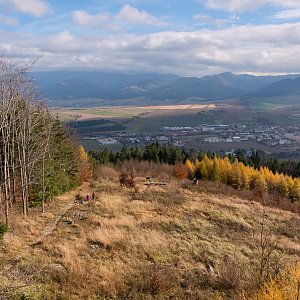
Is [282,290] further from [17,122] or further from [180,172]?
[180,172]

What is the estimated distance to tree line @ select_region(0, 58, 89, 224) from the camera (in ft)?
54.1

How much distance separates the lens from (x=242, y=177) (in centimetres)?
5847

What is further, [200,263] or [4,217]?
[4,217]

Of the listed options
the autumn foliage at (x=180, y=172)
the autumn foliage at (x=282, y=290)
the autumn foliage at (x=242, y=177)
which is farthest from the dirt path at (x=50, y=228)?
the autumn foliage at (x=242, y=177)

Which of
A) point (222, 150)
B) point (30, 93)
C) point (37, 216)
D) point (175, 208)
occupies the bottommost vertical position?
point (222, 150)

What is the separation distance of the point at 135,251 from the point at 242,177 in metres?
43.9

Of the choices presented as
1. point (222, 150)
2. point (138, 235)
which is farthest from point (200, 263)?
point (222, 150)

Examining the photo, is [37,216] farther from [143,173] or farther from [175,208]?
[143,173]

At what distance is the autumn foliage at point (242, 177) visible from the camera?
5675 centimetres

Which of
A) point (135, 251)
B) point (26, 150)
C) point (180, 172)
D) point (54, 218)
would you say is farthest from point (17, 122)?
point (180, 172)

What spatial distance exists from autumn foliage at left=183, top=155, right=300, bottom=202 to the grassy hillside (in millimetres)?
24502

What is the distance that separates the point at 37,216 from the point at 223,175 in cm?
4208

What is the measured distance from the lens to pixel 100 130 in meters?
191

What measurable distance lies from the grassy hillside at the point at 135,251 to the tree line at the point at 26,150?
197cm
